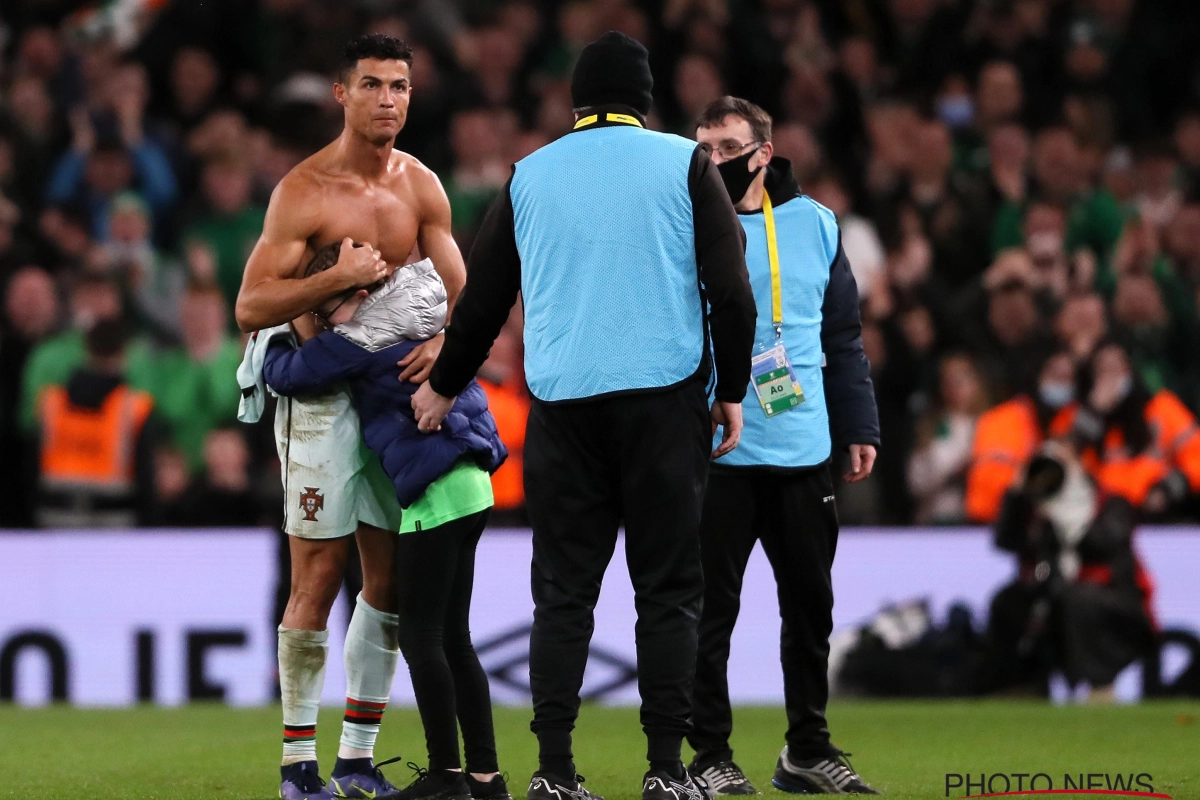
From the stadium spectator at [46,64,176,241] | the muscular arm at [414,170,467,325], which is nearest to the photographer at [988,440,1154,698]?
the muscular arm at [414,170,467,325]

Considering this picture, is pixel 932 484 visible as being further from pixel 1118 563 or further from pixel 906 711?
pixel 906 711

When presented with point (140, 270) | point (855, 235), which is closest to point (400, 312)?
point (140, 270)

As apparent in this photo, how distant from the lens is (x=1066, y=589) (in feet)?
34.1

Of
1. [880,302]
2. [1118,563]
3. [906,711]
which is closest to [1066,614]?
[1118,563]

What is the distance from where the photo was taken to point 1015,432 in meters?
11.2

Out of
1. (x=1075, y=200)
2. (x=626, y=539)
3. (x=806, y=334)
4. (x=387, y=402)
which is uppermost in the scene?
(x=1075, y=200)

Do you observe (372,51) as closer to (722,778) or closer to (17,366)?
(722,778)

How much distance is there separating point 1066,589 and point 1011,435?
122 cm

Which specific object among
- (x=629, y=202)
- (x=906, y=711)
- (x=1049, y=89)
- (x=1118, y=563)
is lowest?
(x=906, y=711)

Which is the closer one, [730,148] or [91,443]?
[730,148]

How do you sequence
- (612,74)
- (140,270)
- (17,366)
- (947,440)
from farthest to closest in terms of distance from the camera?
(140,270)
(17,366)
(947,440)
(612,74)

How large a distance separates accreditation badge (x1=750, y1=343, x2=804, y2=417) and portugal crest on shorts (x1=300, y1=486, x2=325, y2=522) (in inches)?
60.6

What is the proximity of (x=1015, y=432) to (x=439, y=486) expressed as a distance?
6182 mm

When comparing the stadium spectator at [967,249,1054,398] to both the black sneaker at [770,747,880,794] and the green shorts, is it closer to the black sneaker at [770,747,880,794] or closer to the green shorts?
the black sneaker at [770,747,880,794]
